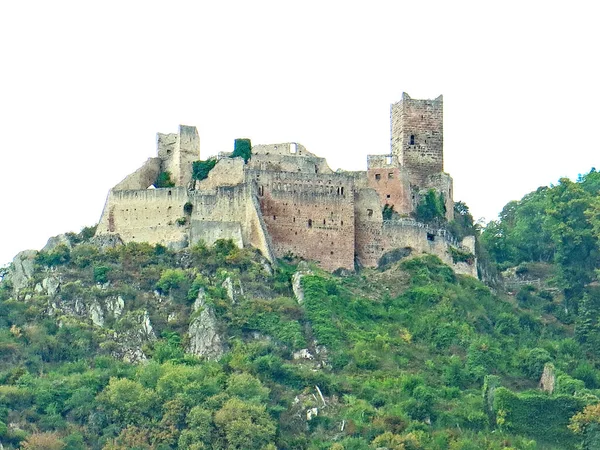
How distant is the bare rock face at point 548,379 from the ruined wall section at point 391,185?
10497mm

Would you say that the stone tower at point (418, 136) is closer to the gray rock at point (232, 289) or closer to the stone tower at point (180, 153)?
the stone tower at point (180, 153)

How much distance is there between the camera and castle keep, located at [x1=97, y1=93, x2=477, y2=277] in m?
87.4

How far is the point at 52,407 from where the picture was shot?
262 ft

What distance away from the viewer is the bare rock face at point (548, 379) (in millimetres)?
82188

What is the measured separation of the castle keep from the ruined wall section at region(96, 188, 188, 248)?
39 millimetres

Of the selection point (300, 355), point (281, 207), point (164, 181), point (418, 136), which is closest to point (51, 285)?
point (164, 181)

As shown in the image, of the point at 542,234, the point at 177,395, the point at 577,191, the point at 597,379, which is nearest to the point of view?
the point at 177,395

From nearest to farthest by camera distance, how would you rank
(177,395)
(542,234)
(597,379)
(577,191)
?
1. (177,395)
2. (597,379)
3. (577,191)
4. (542,234)

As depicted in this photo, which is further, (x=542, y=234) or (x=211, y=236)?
(x=542, y=234)

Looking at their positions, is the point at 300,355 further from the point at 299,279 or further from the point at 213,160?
the point at 213,160

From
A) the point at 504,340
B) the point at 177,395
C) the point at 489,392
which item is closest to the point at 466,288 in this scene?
the point at 504,340

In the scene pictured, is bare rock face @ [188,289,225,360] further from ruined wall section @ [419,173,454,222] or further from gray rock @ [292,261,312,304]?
ruined wall section @ [419,173,454,222]

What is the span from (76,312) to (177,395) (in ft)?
26.5

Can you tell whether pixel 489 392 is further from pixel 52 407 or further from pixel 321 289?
pixel 52 407
